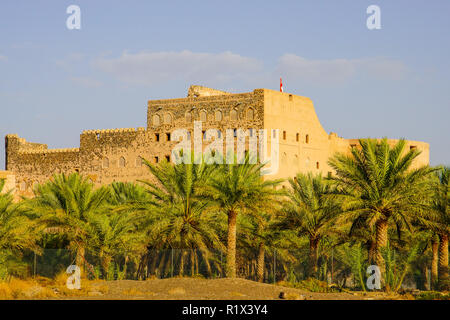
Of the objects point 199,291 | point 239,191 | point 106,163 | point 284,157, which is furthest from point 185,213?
point 106,163

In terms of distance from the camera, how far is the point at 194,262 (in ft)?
127

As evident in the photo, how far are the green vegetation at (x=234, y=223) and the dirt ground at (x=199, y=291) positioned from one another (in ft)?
9.05

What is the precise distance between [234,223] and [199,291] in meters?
4.96

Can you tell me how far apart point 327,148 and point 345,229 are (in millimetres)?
29149

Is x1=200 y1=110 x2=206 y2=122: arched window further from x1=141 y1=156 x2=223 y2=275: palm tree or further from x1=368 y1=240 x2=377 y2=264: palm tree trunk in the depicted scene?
x1=368 y1=240 x2=377 y2=264: palm tree trunk

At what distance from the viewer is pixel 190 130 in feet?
208

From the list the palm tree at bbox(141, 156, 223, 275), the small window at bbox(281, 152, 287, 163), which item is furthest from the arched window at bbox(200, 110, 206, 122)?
the palm tree at bbox(141, 156, 223, 275)

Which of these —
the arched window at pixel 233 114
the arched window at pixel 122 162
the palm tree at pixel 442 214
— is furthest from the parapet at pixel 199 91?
the palm tree at pixel 442 214

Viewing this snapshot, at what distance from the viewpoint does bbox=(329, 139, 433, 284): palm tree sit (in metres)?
30.9

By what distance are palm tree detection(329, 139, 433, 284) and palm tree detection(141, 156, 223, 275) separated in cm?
638

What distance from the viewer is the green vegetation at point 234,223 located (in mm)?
31172

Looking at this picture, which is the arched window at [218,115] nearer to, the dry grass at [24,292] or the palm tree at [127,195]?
the palm tree at [127,195]
